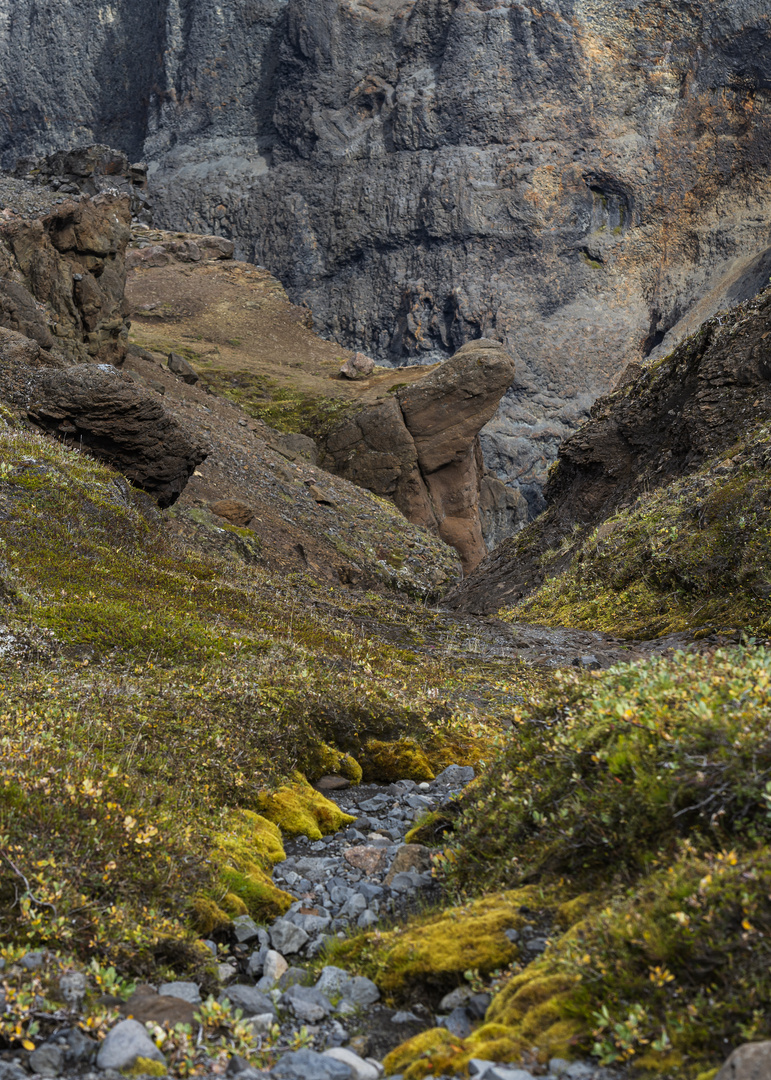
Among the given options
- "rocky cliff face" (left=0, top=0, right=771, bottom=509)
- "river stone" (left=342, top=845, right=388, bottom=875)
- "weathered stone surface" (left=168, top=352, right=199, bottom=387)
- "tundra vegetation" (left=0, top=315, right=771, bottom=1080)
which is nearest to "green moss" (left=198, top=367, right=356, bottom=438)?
"weathered stone surface" (left=168, top=352, right=199, bottom=387)

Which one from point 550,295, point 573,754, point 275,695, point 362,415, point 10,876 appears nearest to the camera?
point 10,876

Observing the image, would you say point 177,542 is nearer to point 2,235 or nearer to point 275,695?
point 275,695

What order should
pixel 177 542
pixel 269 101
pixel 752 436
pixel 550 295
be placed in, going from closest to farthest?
pixel 177 542, pixel 752 436, pixel 550 295, pixel 269 101

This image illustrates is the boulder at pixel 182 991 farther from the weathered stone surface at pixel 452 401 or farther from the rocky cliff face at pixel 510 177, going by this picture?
the rocky cliff face at pixel 510 177

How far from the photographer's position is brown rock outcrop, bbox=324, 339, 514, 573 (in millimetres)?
48750

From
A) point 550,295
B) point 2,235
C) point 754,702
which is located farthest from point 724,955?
point 550,295

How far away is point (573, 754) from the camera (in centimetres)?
559

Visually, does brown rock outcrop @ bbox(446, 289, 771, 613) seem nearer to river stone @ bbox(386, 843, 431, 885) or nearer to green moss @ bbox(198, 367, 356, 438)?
river stone @ bbox(386, 843, 431, 885)

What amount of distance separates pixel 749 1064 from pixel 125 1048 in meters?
2.76

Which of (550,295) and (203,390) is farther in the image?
(550,295)

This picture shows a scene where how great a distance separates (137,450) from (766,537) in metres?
15.1

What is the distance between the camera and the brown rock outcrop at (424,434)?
48.8m

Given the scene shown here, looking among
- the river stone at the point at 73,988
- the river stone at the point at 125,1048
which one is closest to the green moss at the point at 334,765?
the river stone at the point at 73,988

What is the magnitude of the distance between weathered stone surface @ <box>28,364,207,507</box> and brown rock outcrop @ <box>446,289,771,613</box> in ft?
37.5
